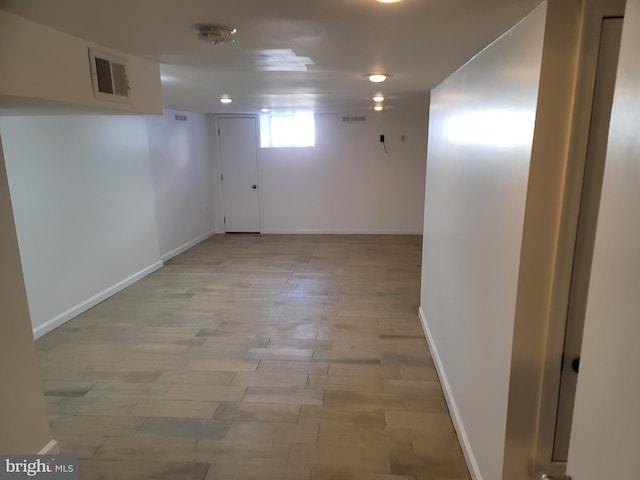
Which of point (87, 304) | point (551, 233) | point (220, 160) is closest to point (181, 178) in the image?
point (220, 160)

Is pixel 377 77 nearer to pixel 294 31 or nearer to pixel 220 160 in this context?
pixel 294 31

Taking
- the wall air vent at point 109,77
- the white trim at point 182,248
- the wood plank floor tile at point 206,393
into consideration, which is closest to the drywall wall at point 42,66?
the wall air vent at point 109,77

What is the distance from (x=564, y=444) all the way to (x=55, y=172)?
4.36 m

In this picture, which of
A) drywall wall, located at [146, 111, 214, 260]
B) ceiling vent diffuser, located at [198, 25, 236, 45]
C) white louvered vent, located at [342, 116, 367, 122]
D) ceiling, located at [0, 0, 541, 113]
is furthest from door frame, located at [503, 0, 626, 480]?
white louvered vent, located at [342, 116, 367, 122]

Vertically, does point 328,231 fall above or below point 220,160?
below

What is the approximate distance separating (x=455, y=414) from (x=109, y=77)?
2.58 meters

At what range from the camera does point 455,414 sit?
7.99 ft

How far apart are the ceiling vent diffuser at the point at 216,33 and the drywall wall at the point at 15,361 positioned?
1043mm

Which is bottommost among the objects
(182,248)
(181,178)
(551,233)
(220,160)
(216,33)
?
(182,248)

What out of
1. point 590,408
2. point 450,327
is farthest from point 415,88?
point 590,408

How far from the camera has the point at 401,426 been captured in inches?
96.8

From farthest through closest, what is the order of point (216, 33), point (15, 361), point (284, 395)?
1. point (284, 395)
2. point (15, 361)
3. point (216, 33)

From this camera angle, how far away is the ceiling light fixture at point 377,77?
2824 mm

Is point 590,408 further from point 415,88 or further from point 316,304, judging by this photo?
point 316,304
